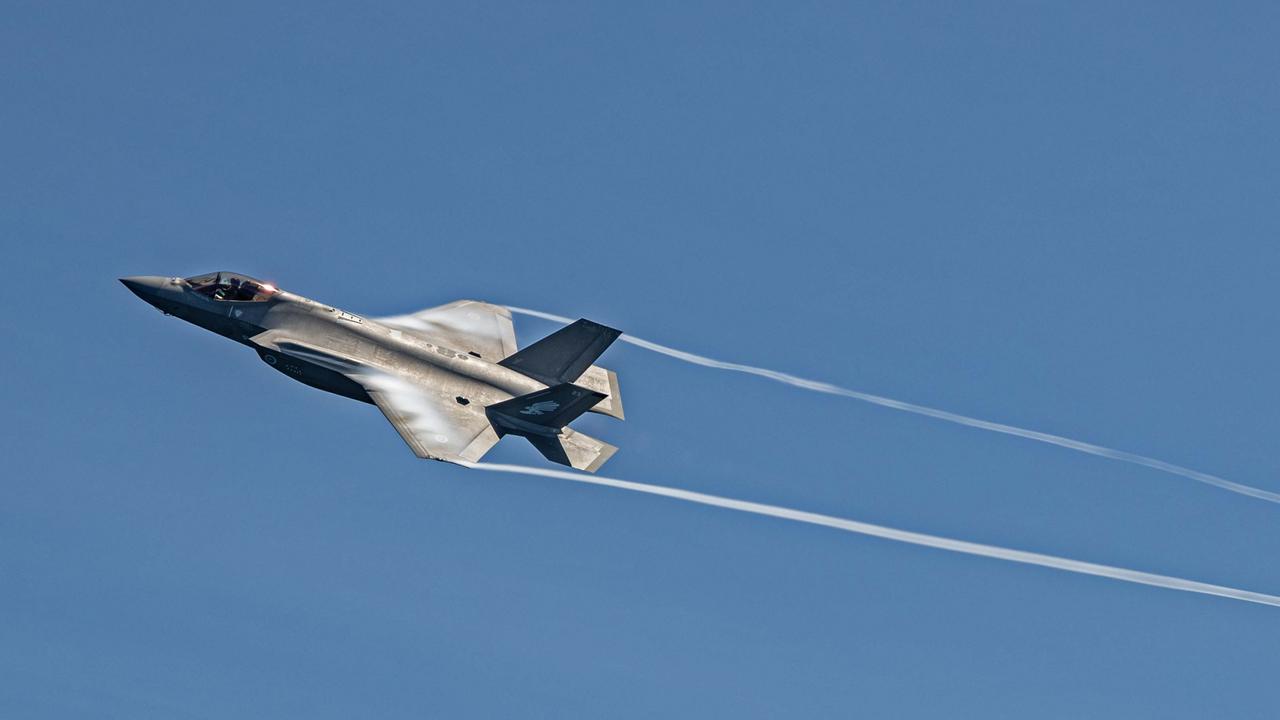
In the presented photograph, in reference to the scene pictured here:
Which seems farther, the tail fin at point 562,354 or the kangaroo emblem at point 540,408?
the tail fin at point 562,354

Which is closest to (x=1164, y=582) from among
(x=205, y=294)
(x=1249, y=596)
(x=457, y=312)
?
(x=1249, y=596)

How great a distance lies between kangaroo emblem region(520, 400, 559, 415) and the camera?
155ft

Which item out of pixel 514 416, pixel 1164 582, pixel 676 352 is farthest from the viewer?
pixel 676 352

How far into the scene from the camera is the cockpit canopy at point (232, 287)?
5009cm

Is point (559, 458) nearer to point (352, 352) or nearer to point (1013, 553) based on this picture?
point (352, 352)

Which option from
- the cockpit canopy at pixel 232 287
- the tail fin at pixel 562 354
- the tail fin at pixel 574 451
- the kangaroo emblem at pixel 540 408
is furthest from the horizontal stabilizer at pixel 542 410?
the cockpit canopy at pixel 232 287

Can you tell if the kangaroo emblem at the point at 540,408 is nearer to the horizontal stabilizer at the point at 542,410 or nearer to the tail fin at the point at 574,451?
the horizontal stabilizer at the point at 542,410

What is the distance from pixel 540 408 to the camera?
4738cm

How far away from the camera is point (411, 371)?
160 feet

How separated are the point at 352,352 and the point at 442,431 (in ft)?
15.8

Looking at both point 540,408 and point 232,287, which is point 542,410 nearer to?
point 540,408

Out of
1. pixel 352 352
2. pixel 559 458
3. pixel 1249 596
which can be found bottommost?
pixel 1249 596

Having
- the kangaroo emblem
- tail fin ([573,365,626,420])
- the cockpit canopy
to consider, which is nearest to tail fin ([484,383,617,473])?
the kangaroo emblem

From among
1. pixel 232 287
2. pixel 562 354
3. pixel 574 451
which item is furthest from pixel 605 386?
pixel 232 287
